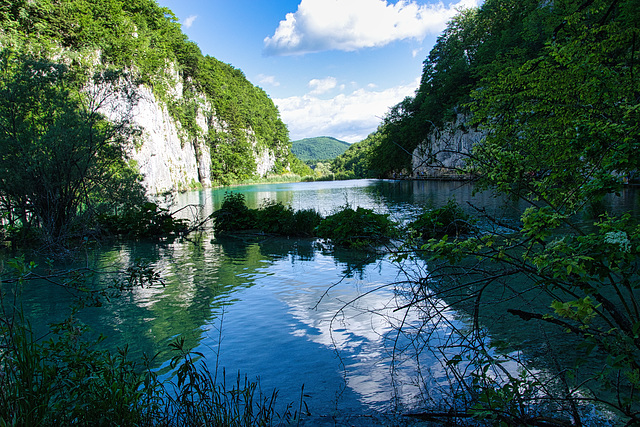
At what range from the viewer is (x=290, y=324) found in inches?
275

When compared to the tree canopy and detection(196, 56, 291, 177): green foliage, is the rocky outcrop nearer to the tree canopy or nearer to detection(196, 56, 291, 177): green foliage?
the tree canopy

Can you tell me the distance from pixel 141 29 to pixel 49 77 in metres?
61.9

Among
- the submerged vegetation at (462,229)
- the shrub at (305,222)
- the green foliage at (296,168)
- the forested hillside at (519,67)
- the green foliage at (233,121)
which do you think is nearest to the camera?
the submerged vegetation at (462,229)

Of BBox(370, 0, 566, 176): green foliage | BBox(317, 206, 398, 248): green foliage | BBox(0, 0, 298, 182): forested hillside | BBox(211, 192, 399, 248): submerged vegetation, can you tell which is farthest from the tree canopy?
BBox(370, 0, 566, 176): green foliage

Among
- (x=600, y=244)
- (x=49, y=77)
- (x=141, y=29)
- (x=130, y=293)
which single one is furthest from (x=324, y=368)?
Result: (x=141, y=29)

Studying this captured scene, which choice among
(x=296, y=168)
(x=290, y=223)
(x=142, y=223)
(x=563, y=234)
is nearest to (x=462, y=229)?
(x=563, y=234)

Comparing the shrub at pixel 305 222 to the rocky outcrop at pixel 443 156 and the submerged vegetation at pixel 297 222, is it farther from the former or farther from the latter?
the rocky outcrop at pixel 443 156

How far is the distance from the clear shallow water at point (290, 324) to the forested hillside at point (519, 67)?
2.69 meters

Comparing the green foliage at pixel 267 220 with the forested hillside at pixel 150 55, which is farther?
the forested hillside at pixel 150 55

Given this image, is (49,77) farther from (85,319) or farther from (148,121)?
(148,121)

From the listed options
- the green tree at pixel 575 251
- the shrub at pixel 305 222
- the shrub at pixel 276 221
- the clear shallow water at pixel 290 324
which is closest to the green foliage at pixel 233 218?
the shrub at pixel 276 221

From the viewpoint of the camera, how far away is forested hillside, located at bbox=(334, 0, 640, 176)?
7281 mm

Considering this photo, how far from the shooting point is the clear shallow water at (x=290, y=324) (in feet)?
15.6

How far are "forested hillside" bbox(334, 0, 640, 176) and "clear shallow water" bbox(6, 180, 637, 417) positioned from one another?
269 centimetres
